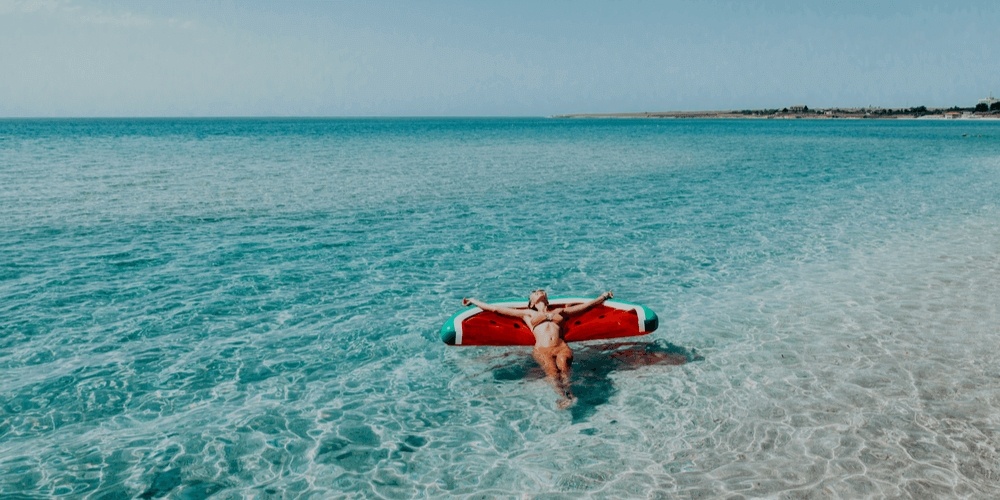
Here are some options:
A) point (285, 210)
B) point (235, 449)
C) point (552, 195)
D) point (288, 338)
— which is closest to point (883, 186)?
point (552, 195)

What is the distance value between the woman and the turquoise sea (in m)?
0.23

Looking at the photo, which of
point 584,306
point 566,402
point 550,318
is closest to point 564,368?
point 566,402

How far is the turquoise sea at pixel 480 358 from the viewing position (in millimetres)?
7152

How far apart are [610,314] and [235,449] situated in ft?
18.9

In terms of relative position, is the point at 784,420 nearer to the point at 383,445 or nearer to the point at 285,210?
the point at 383,445

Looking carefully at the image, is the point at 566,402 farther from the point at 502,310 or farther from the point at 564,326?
the point at 502,310

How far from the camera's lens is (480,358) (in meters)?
10.2

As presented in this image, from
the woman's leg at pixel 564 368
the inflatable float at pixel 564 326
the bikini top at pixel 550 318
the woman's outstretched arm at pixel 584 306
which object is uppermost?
the woman's outstretched arm at pixel 584 306

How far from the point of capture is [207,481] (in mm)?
7051

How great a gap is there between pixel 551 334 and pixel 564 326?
537mm

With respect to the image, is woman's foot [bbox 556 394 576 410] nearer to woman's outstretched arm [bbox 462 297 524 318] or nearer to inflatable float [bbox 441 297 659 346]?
inflatable float [bbox 441 297 659 346]

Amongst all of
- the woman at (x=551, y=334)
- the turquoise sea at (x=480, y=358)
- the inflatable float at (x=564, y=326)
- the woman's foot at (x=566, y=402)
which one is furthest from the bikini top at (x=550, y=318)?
the woman's foot at (x=566, y=402)

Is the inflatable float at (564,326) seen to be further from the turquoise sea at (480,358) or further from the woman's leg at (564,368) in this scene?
the woman's leg at (564,368)

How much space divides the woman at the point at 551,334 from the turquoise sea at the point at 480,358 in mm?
235
